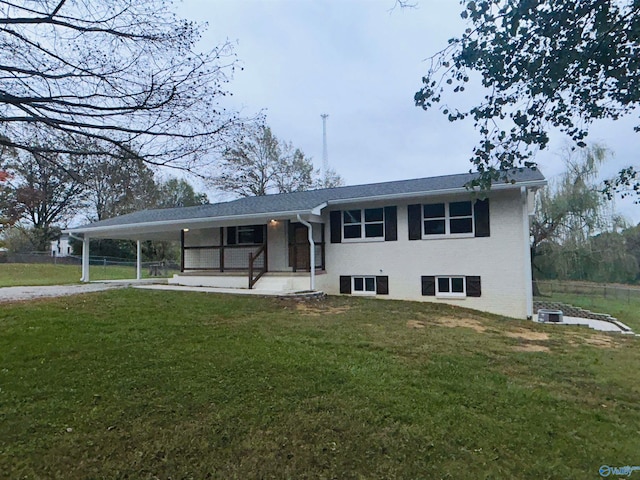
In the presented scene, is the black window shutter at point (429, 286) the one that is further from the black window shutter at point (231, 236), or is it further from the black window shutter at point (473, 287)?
the black window shutter at point (231, 236)

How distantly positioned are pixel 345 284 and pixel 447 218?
13.5 feet

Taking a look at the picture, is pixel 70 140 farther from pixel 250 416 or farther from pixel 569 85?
pixel 569 85

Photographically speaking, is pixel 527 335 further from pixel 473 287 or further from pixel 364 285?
pixel 364 285

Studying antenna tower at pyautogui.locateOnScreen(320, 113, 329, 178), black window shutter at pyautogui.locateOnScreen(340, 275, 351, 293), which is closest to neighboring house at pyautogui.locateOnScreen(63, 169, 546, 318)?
black window shutter at pyautogui.locateOnScreen(340, 275, 351, 293)

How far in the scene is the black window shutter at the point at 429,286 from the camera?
481 inches

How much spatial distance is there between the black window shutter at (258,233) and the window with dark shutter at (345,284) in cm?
352

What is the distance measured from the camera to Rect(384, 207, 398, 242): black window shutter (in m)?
12.8

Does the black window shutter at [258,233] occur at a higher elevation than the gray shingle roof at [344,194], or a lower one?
lower

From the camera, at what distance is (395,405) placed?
3.84 metres

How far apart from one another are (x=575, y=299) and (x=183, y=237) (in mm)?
19906

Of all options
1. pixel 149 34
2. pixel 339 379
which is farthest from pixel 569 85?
pixel 149 34

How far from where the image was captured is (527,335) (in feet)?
26.9

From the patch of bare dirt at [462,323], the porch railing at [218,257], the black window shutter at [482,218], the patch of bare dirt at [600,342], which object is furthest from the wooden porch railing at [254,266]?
the patch of bare dirt at [600,342]

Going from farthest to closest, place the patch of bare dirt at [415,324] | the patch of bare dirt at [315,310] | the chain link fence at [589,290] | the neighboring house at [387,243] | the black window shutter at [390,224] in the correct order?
the chain link fence at [589,290] < the black window shutter at [390,224] < the neighboring house at [387,243] < the patch of bare dirt at [315,310] < the patch of bare dirt at [415,324]
